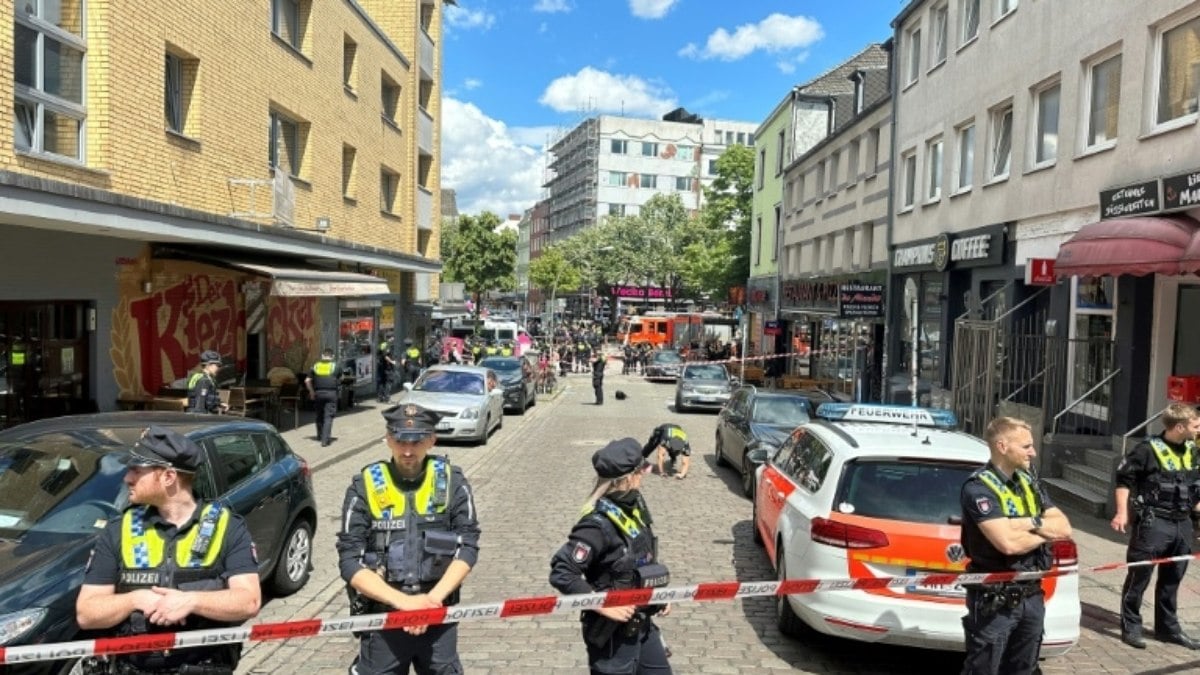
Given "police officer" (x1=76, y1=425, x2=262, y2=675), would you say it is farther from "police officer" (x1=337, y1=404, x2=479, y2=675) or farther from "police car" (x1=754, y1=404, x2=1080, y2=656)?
"police car" (x1=754, y1=404, x2=1080, y2=656)

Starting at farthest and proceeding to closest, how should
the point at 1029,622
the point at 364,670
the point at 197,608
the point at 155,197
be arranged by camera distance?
the point at 155,197
the point at 1029,622
the point at 364,670
the point at 197,608

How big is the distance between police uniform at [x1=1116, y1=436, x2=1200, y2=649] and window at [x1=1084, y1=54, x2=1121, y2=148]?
25.9 feet

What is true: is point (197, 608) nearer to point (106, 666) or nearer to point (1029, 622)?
point (106, 666)

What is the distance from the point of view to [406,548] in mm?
3709

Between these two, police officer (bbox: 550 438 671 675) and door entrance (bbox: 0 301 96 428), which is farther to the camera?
door entrance (bbox: 0 301 96 428)

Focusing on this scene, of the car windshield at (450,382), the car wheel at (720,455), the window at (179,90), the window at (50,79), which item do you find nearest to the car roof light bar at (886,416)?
the car wheel at (720,455)

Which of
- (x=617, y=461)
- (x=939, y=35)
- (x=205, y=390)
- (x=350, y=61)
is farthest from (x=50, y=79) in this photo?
(x=939, y=35)

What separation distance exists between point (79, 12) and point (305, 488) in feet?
26.3

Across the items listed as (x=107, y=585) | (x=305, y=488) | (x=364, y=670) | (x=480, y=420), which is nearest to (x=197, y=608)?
(x=107, y=585)

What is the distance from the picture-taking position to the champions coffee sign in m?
20.9

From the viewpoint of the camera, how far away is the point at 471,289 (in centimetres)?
7069

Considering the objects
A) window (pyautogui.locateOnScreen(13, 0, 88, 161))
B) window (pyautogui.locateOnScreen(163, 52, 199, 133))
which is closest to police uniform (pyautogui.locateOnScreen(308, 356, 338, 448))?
window (pyautogui.locateOnScreen(163, 52, 199, 133))

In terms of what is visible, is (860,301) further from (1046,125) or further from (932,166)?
(1046,125)

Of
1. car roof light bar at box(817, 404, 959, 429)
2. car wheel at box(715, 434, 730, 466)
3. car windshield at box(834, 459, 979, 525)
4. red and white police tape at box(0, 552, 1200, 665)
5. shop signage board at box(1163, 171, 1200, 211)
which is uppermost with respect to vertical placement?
shop signage board at box(1163, 171, 1200, 211)
